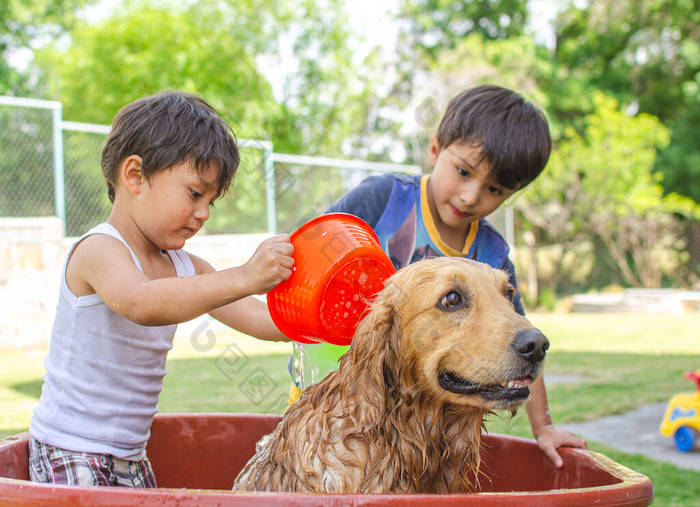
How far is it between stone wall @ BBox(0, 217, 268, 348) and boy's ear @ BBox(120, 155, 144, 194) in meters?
8.26

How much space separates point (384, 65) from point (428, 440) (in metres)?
26.8

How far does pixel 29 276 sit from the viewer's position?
387 inches

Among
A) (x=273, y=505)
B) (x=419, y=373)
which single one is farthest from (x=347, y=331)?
Answer: (x=273, y=505)

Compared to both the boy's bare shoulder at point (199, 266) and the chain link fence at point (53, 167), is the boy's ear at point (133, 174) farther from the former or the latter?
the chain link fence at point (53, 167)

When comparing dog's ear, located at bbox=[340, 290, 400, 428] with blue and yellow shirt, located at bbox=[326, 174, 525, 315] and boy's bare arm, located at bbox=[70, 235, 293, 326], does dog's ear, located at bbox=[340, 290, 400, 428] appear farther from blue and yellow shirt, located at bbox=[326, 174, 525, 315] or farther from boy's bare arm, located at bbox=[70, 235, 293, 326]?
blue and yellow shirt, located at bbox=[326, 174, 525, 315]

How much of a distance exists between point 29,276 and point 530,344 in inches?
373

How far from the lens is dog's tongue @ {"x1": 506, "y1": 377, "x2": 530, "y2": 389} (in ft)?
6.16

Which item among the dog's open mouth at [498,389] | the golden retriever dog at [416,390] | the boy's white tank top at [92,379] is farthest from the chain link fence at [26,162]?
the dog's open mouth at [498,389]

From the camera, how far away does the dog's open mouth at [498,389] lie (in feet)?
6.19

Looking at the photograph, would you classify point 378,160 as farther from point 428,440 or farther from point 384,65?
point 428,440

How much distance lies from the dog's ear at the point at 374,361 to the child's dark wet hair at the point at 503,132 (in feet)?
3.84

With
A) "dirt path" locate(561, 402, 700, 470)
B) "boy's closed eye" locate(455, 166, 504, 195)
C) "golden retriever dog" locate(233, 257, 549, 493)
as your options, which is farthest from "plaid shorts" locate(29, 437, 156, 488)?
"dirt path" locate(561, 402, 700, 470)

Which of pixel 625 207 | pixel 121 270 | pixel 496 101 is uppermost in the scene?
pixel 496 101

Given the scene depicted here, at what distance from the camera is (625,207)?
73.7ft
